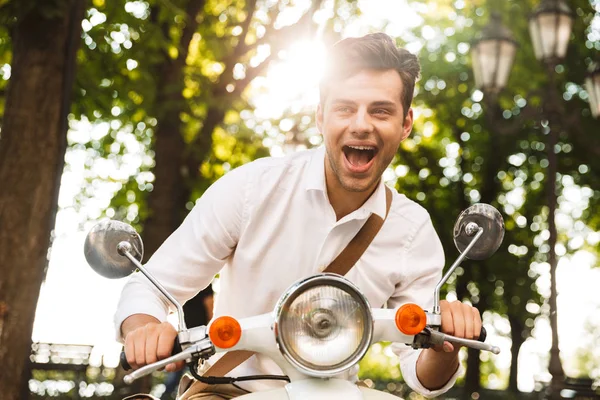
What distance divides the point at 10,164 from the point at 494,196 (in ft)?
51.8

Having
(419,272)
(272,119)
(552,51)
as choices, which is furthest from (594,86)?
A: (419,272)

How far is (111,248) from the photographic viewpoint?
2162 mm

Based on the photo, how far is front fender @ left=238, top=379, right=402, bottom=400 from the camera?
2.01m

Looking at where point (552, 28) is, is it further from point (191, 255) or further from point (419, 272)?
point (191, 255)

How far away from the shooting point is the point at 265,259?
2.81 m

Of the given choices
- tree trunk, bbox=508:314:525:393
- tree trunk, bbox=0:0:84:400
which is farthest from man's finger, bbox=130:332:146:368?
tree trunk, bbox=508:314:525:393

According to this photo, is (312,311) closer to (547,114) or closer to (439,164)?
(547,114)

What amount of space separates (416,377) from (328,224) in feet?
1.84

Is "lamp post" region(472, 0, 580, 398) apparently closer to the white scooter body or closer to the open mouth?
the open mouth

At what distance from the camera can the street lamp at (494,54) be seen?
9.87 metres

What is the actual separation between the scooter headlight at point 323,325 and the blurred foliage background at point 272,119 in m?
4.62

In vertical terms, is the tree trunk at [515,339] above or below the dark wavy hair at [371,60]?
below

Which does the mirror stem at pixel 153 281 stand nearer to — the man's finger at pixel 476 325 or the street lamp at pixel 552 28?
the man's finger at pixel 476 325

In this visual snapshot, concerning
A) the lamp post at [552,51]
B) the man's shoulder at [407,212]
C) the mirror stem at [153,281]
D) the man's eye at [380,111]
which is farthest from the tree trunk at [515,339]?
the mirror stem at [153,281]
